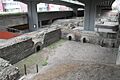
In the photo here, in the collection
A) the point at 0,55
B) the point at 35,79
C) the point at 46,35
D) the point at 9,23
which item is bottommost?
the point at 35,79

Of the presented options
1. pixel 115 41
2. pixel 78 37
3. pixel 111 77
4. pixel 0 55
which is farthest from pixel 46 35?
pixel 111 77

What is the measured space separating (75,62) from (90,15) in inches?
439

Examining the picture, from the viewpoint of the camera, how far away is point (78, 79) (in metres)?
8.93

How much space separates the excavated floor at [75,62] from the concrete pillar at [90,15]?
132 inches

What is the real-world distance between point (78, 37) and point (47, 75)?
41.4 ft

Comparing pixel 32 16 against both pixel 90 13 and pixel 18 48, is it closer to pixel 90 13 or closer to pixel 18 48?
pixel 90 13

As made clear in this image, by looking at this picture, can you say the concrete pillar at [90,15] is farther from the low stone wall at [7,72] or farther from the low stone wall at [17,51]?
the low stone wall at [7,72]

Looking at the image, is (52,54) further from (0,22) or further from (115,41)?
(0,22)

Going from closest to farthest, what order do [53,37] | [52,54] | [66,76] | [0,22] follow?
[66,76] → [52,54] → [53,37] → [0,22]

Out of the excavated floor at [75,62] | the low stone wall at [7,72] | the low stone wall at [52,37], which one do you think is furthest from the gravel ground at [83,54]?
the low stone wall at [7,72]

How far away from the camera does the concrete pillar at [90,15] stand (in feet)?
71.3

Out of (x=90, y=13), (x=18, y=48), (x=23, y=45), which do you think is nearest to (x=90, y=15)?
(x=90, y=13)

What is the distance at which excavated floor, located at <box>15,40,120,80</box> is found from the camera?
9461 millimetres

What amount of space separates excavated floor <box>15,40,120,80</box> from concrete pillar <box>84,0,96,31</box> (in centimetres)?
336
